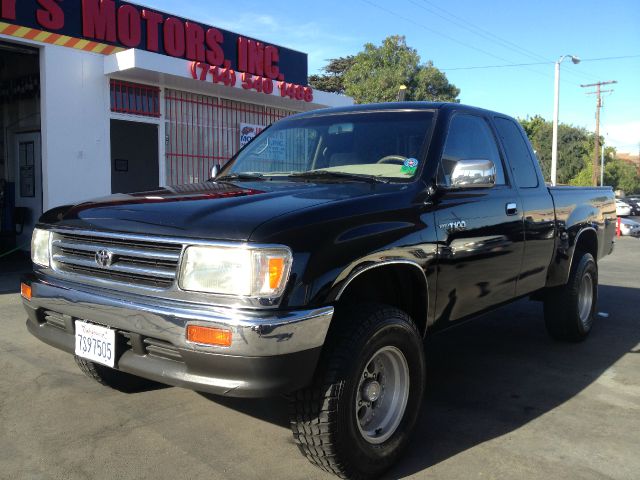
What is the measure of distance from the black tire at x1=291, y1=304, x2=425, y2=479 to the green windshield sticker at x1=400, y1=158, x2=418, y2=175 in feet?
3.00

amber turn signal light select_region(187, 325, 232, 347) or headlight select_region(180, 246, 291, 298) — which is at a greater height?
headlight select_region(180, 246, 291, 298)

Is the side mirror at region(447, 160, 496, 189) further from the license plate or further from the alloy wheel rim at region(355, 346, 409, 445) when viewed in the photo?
the license plate

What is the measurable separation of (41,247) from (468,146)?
8.93ft

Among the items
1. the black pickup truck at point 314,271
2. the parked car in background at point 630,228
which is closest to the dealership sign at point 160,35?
the black pickup truck at point 314,271

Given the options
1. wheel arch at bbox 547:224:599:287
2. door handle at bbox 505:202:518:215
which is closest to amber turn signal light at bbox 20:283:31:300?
door handle at bbox 505:202:518:215

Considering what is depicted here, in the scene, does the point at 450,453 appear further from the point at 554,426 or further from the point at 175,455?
the point at 175,455

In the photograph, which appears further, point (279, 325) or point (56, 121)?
point (56, 121)

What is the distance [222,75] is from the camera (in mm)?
11156

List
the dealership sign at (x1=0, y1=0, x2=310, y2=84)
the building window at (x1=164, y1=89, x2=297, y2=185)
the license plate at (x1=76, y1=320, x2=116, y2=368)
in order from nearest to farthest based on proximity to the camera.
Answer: the license plate at (x1=76, y1=320, x2=116, y2=368)
the dealership sign at (x1=0, y1=0, x2=310, y2=84)
the building window at (x1=164, y1=89, x2=297, y2=185)

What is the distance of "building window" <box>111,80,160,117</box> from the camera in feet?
34.4

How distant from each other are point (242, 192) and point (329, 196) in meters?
0.51

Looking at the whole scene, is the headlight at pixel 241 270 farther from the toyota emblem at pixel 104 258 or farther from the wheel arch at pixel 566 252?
the wheel arch at pixel 566 252

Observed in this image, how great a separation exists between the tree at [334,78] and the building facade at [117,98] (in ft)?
111

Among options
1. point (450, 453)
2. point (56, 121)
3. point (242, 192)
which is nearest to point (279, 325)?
point (242, 192)
